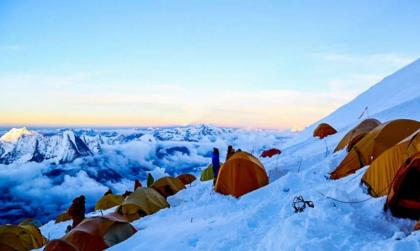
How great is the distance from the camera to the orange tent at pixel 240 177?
1467 centimetres

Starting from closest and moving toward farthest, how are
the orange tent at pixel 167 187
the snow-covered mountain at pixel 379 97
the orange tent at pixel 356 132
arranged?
the orange tent at pixel 356 132
the orange tent at pixel 167 187
the snow-covered mountain at pixel 379 97

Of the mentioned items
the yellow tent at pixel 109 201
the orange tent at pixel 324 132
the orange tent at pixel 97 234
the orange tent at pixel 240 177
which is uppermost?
→ the orange tent at pixel 324 132

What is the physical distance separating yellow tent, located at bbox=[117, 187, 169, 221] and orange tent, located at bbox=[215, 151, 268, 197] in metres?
3.75

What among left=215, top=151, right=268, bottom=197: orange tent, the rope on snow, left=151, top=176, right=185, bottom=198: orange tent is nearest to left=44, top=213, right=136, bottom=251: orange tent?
left=215, top=151, right=268, bottom=197: orange tent

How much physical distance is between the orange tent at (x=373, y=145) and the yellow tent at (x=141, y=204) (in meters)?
8.05

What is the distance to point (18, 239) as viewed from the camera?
2073 cm

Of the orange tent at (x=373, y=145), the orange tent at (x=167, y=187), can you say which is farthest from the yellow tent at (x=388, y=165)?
the orange tent at (x=167, y=187)

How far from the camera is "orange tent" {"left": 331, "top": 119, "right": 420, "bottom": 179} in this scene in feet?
42.7

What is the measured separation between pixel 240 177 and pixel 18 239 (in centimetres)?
1314

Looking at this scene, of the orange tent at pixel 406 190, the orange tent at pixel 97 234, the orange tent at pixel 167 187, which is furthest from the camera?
the orange tent at pixel 167 187

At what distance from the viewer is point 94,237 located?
1158cm

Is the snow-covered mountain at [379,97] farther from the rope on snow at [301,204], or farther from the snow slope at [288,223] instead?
the rope on snow at [301,204]

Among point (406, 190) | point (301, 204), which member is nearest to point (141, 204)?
point (301, 204)

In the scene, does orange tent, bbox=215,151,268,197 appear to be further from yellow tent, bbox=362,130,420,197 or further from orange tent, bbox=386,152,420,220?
orange tent, bbox=386,152,420,220
